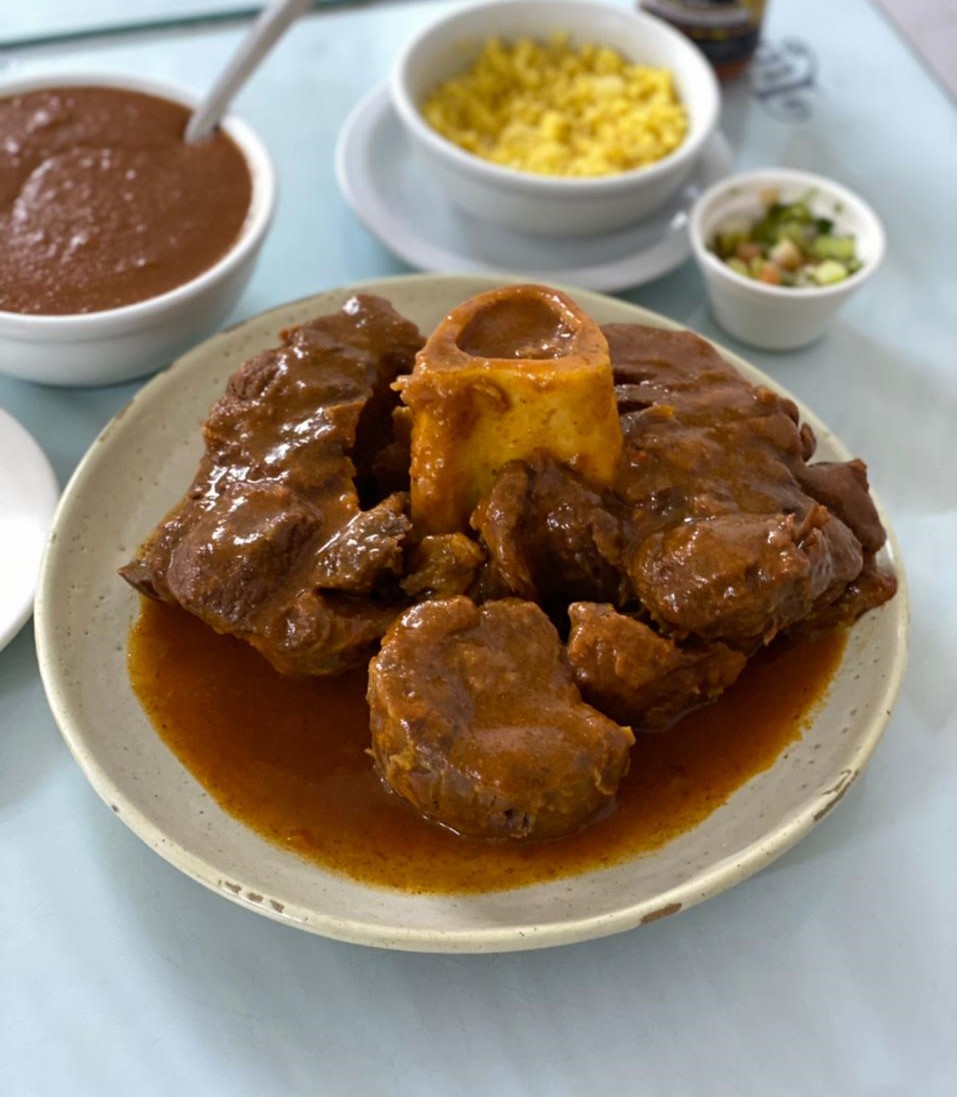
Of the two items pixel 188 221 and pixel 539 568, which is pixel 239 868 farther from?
pixel 188 221

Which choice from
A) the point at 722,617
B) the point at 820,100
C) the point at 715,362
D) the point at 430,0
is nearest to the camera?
the point at 722,617

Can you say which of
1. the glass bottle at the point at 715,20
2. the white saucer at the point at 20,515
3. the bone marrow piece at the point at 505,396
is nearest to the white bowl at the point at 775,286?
the glass bottle at the point at 715,20

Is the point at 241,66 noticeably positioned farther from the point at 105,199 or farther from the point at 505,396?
the point at 505,396

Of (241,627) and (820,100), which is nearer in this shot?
(241,627)

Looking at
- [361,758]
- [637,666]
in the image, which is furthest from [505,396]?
[361,758]

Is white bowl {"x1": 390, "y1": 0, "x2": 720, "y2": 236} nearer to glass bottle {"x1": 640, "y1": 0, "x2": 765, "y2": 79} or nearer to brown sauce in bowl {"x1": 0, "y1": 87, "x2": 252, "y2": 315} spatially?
glass bottle {"x1": 640, "y1": 0, "x2": 765, "y2": 79}

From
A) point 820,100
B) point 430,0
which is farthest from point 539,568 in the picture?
point 430,0
